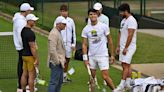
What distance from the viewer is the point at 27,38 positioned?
36.4 feet

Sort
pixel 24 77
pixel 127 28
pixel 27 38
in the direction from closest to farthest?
1. pixel 27 38
2. pixel 24 77
3. pixel 127 28

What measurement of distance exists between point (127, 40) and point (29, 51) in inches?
90.4

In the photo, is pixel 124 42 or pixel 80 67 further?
pixel 80 67

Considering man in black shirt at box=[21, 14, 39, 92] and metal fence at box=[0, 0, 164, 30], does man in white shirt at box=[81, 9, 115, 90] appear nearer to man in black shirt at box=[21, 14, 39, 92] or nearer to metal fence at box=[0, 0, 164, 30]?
man in black shirt at box=[21, 14, 39, 92]

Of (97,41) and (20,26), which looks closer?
(97,41)

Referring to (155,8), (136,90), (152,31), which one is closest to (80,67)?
(136,90)

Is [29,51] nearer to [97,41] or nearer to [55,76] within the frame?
[55,76]

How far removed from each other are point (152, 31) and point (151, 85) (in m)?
16.3

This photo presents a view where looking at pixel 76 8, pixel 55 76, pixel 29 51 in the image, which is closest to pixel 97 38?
pixel 55 76

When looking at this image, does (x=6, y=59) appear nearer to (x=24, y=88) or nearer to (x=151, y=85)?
(x=24, y=88)

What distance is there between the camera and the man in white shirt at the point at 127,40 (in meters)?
12.1

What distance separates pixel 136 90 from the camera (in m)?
10.4

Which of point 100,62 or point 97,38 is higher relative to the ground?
point 97,38

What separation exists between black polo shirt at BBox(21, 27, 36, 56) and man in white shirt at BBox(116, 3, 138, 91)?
7.44ft
